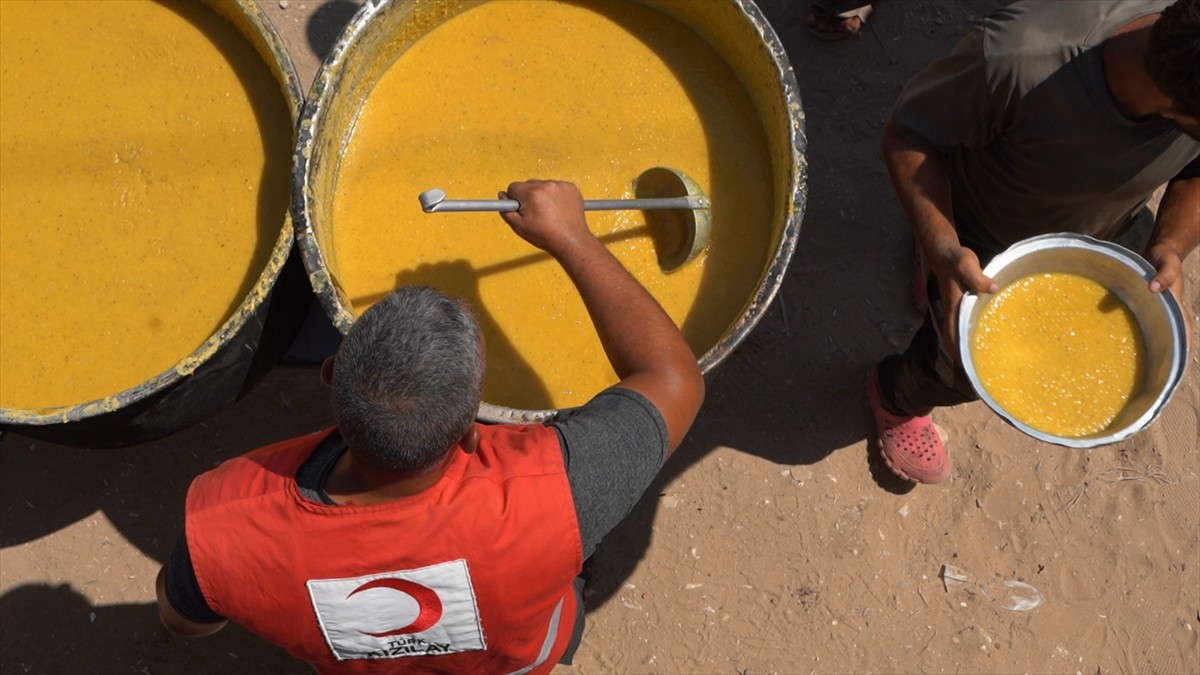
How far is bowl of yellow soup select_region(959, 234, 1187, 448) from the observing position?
2135mm

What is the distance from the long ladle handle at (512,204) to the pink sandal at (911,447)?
1131 millimetres

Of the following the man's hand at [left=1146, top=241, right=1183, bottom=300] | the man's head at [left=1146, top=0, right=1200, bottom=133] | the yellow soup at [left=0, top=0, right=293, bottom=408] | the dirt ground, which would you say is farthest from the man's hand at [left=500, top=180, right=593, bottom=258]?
the dirt ground

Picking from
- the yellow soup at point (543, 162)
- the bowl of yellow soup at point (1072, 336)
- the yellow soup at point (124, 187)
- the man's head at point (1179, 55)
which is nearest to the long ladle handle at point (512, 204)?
the yellow soup at point (543, 162)

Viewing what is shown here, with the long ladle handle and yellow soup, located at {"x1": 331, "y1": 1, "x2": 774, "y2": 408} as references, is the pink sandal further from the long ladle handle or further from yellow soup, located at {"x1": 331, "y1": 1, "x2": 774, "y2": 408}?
the long ladle handle

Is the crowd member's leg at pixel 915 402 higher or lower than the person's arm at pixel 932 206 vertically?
lower

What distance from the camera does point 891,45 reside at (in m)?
3.51

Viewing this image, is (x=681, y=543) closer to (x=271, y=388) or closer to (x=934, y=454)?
(x=934, y=454)

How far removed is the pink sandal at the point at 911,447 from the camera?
3096mm

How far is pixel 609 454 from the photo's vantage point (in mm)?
1657

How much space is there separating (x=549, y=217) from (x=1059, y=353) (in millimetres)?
1222

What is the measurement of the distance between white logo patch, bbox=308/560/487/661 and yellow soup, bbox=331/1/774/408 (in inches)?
30.0

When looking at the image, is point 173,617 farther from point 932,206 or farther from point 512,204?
point 932,206

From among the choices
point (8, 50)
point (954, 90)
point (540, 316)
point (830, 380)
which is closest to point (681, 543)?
point (830, 380)

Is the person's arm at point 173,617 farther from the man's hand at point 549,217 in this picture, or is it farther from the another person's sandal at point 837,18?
the another person's sandal at point 837,18
